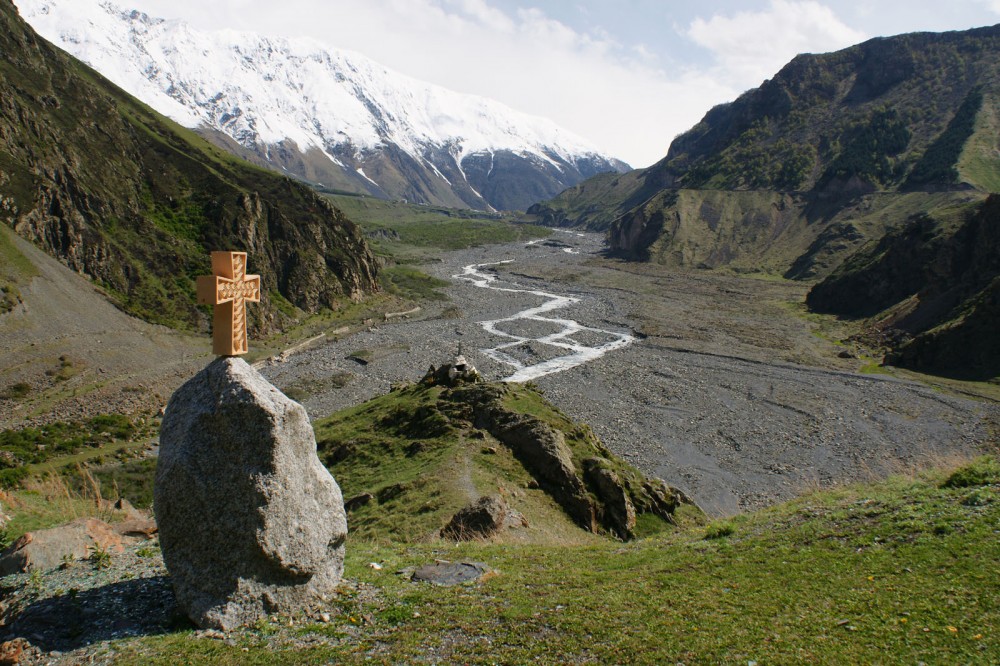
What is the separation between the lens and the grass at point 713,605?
8.50 meters

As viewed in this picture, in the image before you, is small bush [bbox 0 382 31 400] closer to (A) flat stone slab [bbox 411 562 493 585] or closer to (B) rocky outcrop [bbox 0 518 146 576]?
(B) rocky outcrop [bbox 0 518 146 576]

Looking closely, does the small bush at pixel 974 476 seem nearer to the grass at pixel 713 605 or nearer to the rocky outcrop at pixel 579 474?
the grass at pixel 713 605

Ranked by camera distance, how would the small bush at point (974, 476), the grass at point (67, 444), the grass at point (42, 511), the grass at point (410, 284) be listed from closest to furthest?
the small bush at point (974, 476) < the grass at point (42, 511) < the grass at point (67, 444) < the grass at point (410, 284)

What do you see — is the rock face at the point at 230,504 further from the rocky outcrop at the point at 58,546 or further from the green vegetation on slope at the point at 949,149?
the green vegetation on slope at the point at 949,149

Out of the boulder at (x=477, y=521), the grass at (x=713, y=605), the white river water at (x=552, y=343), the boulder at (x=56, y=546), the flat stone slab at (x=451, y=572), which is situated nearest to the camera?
the grass at (x=713, y=605)

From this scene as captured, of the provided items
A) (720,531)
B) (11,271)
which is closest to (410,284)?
(11,271)

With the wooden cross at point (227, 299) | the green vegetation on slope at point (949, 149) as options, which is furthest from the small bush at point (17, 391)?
the green vegetation on slope at point (949, 149)

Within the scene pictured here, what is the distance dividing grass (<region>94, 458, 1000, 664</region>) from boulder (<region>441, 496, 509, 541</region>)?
2.94 metres

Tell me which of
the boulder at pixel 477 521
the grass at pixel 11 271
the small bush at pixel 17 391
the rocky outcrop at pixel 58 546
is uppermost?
the grass at pixel 11 271

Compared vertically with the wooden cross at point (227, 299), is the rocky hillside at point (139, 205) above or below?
above

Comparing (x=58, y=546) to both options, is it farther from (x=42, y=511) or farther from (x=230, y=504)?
(x=42, y=511)

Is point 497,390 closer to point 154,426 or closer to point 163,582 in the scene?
point 163,582

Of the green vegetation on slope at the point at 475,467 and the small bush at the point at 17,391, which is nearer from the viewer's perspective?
the green vegetation on slope at the point at 475,467

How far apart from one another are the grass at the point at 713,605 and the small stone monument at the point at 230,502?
1.92 ft
